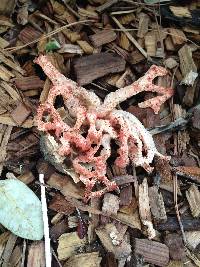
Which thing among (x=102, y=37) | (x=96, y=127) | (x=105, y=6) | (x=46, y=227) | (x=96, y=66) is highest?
(x=105, y=6)

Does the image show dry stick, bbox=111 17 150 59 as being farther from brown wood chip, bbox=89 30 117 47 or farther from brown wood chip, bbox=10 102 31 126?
brown wood chip, bbox=10 102 31 126

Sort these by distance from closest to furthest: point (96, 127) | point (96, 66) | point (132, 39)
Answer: point (96, 127)
point (96, 66)
point (132, 39)

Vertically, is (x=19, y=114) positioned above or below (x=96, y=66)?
below

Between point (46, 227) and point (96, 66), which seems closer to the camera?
point (46, 227)

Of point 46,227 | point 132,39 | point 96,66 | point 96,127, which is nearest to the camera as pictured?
point 46,227

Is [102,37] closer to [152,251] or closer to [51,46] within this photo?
[51,46]

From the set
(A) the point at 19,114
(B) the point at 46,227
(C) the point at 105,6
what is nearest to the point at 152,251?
(B) the point at 46,227

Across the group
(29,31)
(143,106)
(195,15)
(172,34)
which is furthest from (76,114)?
(195,15)

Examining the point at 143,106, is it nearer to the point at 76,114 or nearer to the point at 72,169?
the point at 76,114

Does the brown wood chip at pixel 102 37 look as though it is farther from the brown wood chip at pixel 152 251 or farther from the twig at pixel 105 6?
the brown wood chip at pixel 152 251
